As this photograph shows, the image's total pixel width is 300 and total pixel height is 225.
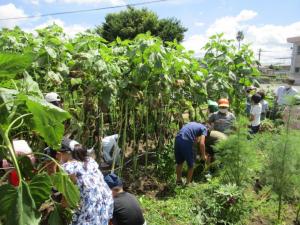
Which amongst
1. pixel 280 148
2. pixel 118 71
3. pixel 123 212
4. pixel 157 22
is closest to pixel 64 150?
pixel 123 212

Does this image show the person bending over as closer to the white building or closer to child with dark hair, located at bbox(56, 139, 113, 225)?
child with dark hair, located at bbox(56, 139, 113, 225)

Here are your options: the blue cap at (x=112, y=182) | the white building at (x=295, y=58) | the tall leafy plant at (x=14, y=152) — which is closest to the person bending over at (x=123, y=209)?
the blue cap at (x=112, y=182)

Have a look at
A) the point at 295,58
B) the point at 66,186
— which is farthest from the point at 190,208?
the point at 295,58

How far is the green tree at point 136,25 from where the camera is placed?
30.3 m

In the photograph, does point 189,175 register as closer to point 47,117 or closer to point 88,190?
point 88,190

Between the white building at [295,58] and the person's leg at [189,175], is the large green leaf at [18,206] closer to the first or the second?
the person's leg at [189,175]

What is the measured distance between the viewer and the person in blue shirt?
5.53 metres

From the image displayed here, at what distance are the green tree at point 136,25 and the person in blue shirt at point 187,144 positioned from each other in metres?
25.0

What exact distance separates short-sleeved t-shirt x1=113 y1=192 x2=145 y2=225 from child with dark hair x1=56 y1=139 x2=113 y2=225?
0.23 metres

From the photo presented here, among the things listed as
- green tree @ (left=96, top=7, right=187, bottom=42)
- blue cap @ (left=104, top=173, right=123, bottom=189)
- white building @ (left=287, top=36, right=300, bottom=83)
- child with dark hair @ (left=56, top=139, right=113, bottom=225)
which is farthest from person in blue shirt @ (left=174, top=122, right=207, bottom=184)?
white building @ (left=287, top=36, right=300, bottom=83)

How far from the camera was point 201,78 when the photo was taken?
6.28 metres

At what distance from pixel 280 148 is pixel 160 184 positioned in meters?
1.81

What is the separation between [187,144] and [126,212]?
206 centimetres

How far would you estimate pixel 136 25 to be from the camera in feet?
102
